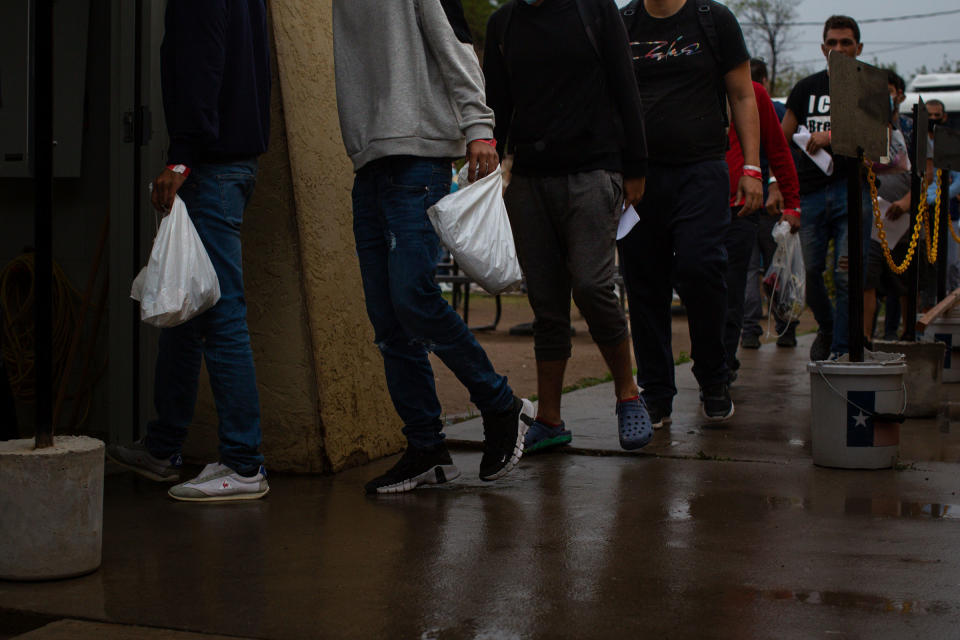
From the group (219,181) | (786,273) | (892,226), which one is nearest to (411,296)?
(219,181)

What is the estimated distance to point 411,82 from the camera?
3.92 meters

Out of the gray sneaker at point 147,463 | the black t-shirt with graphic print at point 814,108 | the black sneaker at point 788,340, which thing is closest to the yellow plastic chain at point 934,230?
the black t-shirt with graphic print at point 814,108

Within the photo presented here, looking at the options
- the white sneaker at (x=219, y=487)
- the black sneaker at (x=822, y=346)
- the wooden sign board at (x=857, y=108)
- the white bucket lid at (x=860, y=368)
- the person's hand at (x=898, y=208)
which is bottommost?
the white sneaker at (x=219, y=487)

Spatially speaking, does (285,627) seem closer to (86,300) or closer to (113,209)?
(113,209)

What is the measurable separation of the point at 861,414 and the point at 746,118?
1.58 metres

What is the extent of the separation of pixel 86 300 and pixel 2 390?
3.87 feet

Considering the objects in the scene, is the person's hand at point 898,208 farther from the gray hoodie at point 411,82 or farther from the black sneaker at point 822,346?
the gray hoodie at point 411,82

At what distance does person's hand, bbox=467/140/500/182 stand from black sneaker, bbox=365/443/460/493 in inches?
39.8

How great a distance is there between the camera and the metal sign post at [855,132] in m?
4.59

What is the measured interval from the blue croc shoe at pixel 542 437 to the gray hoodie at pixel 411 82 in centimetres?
141

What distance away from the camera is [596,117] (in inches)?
181

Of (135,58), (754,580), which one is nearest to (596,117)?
(135,58)

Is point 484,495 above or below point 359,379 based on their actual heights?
below

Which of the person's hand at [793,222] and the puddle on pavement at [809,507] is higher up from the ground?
the person's hand at [793,222]
